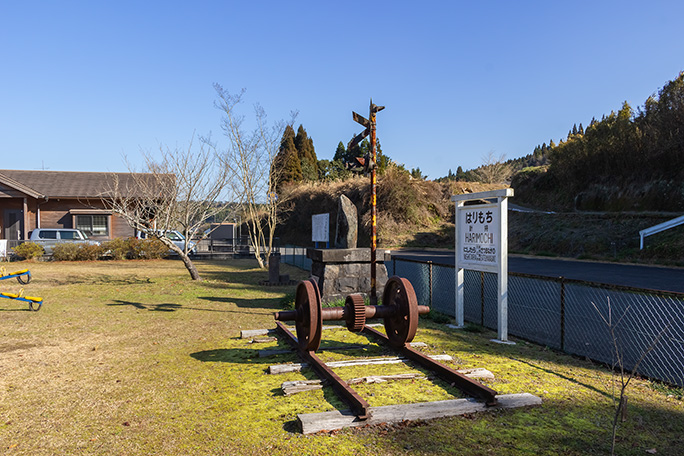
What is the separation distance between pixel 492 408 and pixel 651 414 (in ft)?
4.69

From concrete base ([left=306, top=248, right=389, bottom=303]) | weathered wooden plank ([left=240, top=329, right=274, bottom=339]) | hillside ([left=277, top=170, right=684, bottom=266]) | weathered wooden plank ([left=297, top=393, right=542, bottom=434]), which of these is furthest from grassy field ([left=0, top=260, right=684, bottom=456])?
hillside ([left=277, top=170, right=684, bottom=266])

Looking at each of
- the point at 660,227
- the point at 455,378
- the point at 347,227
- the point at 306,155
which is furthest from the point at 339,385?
the point at 306,155

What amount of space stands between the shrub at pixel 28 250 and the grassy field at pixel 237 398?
15.2m

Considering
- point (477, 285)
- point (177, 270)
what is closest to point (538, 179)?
point (477, 285)

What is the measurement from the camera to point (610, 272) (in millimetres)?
15797

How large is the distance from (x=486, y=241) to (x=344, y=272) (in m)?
3.40

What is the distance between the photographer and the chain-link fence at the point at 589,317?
5.95 metres

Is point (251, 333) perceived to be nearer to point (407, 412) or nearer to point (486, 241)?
point (407, 412)

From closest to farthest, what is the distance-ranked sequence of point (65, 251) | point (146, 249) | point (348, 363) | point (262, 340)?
point (348, 363) → point (262, 340) → point (65, 251) → point (146, 249)

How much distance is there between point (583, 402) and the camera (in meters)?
4.58

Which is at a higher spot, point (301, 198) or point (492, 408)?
point (301, 198)

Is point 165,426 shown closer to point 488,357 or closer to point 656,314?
point 488,357

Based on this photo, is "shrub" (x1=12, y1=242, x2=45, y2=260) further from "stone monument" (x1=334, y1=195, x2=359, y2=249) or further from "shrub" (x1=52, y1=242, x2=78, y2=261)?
"stone monument" (x1=334, y1=195, x2=359, y2=249)

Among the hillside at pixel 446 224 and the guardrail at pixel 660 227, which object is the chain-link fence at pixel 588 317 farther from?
the hillside at pixel 446 224
